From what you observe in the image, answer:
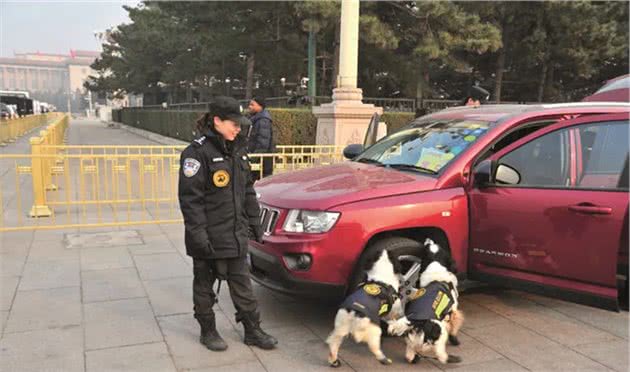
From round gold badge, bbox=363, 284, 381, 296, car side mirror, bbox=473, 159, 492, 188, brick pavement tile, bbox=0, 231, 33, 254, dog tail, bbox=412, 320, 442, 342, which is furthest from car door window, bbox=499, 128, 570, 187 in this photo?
brick pavement tile, bbox=0, 231, 33, 254

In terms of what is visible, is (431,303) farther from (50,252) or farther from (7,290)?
(50,252)

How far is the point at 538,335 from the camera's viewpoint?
4.18 metres

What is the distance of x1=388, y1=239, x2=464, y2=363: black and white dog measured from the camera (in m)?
3.43

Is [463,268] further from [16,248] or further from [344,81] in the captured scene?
[344,81]

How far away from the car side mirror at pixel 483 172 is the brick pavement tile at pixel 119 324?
2.58m

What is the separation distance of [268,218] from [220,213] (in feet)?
1.73

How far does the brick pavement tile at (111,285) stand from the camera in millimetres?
4809

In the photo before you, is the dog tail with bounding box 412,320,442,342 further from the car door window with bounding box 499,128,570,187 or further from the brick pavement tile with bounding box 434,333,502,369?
the car door window with bounding box 499,128,570,187

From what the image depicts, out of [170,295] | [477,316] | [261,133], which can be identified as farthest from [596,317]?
[261,133]

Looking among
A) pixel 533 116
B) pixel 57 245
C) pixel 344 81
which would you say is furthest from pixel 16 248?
pixel 344 81

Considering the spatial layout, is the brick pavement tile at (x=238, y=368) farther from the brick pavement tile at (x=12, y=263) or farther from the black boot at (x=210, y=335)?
the brick pavement tile at (x=12, y=263)

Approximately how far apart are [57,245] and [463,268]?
4686mm

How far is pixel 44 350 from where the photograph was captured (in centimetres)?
372

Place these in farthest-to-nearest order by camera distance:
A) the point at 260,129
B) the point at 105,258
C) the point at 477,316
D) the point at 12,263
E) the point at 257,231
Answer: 1. the point at 260,129
2. the point at 105,258
3. the point at 12,263
4. the point at 477,316
5. the point at 257,231
